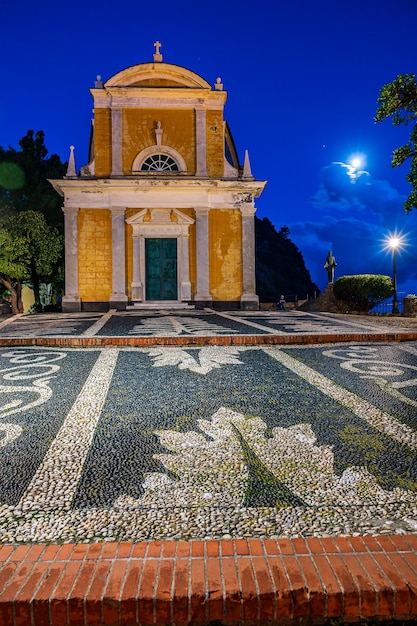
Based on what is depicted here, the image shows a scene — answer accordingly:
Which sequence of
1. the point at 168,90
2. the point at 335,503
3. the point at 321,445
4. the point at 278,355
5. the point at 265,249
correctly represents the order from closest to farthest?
the point at 335,503, the point at 321,445, the point at 278,355, the point at 168,90, the point at 265,249

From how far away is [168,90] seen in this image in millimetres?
17656

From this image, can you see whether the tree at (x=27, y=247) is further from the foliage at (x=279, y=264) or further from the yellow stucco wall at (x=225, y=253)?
the foliage at (x=279, y=264)

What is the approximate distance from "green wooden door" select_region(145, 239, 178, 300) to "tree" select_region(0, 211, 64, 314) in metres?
4.46

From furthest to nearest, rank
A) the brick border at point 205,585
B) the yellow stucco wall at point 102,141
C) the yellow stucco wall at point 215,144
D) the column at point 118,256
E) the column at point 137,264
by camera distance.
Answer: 1. the yellow stucco wall at point 215,144
2. the yellow stucco wall at point 102,141
3. the column at point 137,264
4. the column at point 118,256
5. the brick border at point 205,585

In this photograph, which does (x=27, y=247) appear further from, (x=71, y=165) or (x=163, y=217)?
(x=163, y=217)

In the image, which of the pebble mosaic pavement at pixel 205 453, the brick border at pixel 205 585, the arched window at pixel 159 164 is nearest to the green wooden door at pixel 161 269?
the arched window at pixel 159 164

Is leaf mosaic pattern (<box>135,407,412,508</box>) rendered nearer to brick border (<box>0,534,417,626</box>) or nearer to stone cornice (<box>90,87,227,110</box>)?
brick border (<box>0,534,417,626</box>)

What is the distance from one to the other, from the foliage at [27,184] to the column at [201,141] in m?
8.09

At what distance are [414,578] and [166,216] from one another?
17.1 meters

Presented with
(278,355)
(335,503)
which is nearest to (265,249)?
(278,355)

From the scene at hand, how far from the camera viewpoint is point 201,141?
1800 centimetres

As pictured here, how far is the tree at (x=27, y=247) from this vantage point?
17.9 meters

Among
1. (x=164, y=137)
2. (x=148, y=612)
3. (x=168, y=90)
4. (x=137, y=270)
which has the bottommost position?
(x=148, y=612)

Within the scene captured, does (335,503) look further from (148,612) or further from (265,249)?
(265,249)
